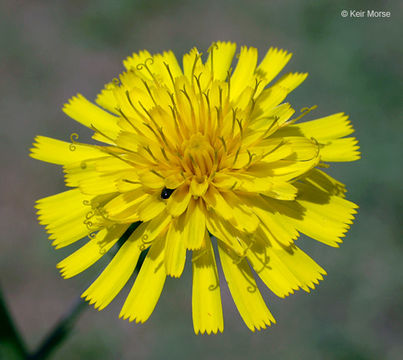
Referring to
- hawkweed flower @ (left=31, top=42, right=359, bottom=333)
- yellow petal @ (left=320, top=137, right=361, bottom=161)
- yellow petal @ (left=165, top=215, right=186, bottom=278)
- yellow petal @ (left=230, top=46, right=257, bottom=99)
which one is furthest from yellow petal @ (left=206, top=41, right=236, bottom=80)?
yellow petal @ (left=165, top=215, right=186, bottom=278)

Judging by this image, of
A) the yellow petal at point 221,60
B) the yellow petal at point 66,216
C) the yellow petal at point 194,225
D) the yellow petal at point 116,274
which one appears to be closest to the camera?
the yellow petal at point 194,225

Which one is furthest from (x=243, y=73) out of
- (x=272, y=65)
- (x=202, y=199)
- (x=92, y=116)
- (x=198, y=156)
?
(x=92, y=116)

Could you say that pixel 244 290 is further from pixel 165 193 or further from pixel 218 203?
pixel 165 193

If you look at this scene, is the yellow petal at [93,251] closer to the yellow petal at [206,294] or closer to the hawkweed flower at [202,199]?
the hawkweed flower at [202,199]

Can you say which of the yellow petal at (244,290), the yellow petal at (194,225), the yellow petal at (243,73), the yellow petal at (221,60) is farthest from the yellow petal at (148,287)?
the yellow petal at (221,60)

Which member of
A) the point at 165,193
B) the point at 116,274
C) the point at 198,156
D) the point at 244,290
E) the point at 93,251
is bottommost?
the point at 244,290

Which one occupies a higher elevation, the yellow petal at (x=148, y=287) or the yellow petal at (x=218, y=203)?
the yellow petal at (x=218, y=203)

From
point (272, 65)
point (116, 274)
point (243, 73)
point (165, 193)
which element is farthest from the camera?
point (272, 65)
